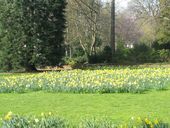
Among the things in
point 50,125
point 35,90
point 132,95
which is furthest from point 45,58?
point 50,125

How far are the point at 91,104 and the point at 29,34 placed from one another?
16601mm

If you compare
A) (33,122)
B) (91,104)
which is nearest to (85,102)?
(91,104)

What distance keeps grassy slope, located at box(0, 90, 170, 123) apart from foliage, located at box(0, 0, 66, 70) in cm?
1286

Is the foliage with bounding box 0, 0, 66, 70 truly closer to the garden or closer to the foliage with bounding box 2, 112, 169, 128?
the garden

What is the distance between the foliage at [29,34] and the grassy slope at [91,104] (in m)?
12.9

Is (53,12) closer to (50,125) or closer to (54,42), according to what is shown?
(54,42)

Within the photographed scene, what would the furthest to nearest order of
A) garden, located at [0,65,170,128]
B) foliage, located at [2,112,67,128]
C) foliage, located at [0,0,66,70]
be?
1. foliage, located at [0,0,66,70]
2. garden, located at [0,65,170,128]
3. foliage, located at [2,112,67,128]

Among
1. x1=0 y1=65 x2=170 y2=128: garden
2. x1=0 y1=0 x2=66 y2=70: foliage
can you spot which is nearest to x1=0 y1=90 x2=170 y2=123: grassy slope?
x1=0 y1=65 x2=170 y2=128: garden

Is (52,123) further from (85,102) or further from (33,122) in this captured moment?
(85,102)

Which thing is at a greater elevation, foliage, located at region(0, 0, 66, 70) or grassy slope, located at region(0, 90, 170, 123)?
foliage, located at region(0, 0, 66, 70)

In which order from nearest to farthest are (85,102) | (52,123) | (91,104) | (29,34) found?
1. (52,123)
2. (91,104)
3. (85,102)
4. (29,34)

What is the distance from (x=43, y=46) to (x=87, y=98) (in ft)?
48.6

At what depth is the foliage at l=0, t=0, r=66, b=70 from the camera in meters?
27.4

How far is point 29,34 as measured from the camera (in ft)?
91.0
